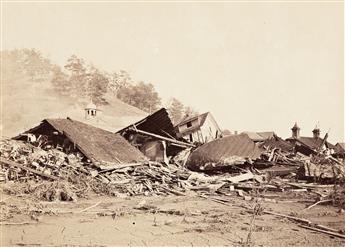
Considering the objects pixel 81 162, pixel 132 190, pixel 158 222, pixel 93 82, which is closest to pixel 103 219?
pixel 158 222

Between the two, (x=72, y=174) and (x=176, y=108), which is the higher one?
(x=176, y=108)

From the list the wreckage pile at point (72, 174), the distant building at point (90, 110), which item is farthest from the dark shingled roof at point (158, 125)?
the distant building at point (90, 110)

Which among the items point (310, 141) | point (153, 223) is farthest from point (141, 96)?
point (153, 223)

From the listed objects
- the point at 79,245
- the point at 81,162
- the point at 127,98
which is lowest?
the point at 79,245

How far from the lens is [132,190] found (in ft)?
51.8

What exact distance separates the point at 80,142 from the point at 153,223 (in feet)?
30.5

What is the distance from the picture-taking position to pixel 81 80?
85.1m

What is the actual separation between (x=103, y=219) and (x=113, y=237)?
6.52ft

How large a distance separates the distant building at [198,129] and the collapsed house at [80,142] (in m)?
23.1

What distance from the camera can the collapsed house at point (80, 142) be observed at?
1756 cm

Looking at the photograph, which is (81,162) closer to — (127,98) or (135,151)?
(135,151)

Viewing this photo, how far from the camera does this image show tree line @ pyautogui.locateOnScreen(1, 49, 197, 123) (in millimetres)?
83688

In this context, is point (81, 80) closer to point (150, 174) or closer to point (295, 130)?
point (295, 130)

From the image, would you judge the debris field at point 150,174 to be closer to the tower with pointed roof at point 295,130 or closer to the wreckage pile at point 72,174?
the wreckage pile at point 72,174
